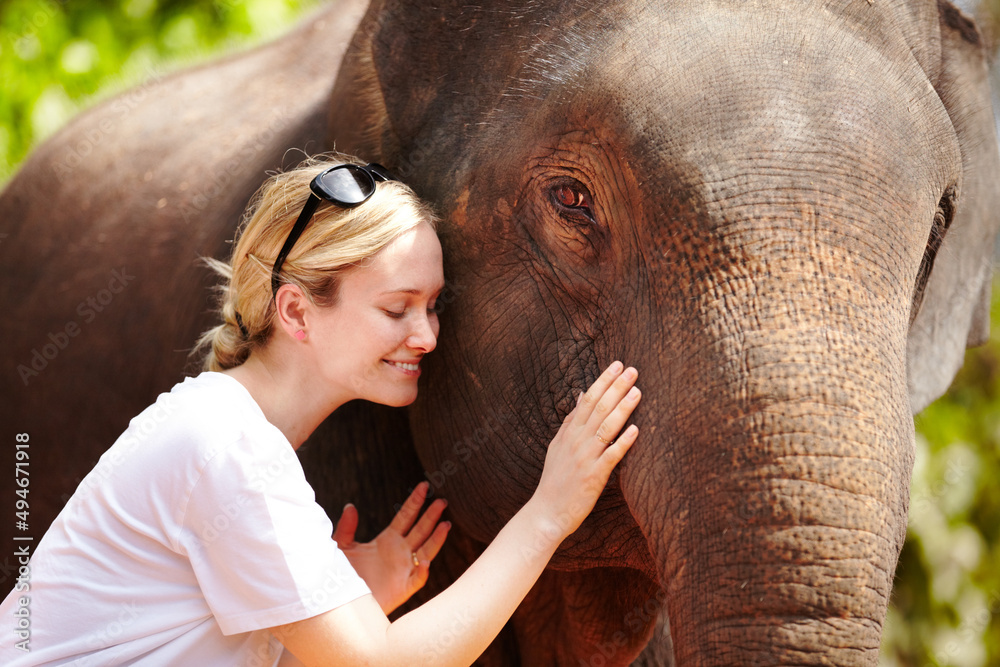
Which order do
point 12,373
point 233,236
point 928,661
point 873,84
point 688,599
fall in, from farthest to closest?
point 928,661 < point 12,373 < point 233,236 < point 873,84 < point 688,599

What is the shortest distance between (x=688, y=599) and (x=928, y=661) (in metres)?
3.95

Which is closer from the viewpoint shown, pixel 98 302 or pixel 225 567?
pixel 225 567

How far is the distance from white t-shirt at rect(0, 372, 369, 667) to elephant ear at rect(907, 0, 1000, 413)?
1302mm

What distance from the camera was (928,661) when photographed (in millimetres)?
4863

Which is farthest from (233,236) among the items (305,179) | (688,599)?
(688,599)

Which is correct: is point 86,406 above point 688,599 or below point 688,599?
below

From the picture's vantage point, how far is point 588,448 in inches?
64.6

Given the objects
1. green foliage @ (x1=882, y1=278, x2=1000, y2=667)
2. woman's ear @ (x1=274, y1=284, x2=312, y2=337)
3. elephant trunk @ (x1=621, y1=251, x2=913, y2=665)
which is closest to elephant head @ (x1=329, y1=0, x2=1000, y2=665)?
elephant trunk @ (x1=621, y1=251, x2=913, y2=665)

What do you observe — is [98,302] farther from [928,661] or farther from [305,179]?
[928,661]

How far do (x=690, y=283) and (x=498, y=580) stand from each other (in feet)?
1.79

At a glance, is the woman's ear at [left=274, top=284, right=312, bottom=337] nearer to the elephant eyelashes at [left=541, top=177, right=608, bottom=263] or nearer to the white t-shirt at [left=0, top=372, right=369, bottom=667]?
the white t-shirt at [left=0, top=372, right=369, bottom=667]

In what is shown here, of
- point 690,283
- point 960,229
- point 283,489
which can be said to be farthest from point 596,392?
point 960,229

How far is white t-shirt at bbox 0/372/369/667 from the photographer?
160 centimetres

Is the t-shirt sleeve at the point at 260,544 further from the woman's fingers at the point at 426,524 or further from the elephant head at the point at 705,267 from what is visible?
the woman's fingers at the point at 426,524
